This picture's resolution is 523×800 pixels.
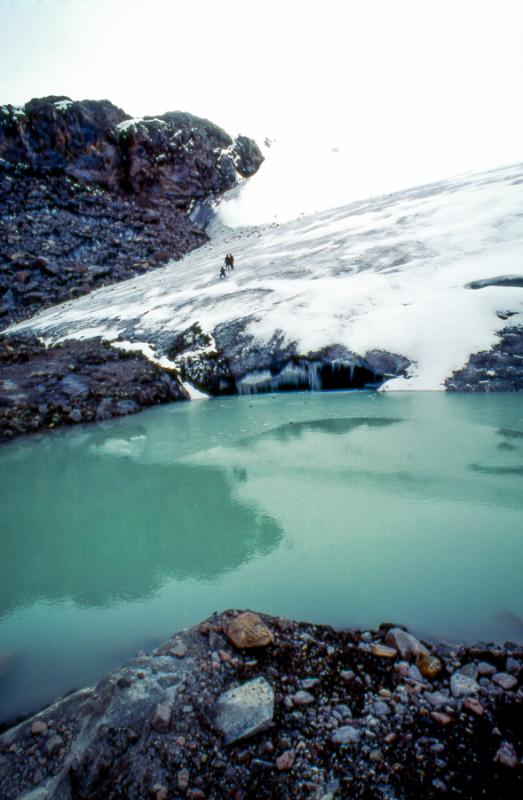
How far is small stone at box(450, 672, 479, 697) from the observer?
2266 millimetres

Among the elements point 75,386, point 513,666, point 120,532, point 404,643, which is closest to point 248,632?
point 404,643

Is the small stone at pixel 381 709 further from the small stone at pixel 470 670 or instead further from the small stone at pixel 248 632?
the small stone at pixel 248 632

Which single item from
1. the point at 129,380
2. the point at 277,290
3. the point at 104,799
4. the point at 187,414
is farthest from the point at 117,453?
the point at 277,290

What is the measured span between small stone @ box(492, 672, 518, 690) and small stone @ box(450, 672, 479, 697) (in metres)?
0.12

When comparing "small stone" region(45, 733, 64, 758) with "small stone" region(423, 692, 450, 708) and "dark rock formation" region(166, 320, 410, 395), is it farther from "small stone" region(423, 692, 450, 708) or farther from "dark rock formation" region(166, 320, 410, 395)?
"dark rock formation" region(166, 320, 410, 395)

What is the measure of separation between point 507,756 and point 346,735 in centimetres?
67

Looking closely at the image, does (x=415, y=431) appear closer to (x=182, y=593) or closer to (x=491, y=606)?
(x=491, y=606)

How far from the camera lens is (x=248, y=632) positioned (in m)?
2.72

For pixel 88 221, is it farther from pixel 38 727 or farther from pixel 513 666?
pixel 513 666

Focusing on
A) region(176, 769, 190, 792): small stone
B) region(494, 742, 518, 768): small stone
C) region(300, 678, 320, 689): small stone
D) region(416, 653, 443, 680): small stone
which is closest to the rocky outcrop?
region(300, 678, 320, 689): small stone

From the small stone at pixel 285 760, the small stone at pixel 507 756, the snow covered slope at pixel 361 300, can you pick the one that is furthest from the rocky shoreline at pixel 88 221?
the small stone at pixel 507 756

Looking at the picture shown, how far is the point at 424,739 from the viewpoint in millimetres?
2018

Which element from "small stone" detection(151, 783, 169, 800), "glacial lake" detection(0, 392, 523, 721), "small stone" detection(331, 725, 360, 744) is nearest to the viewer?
"small stone" detection(151, 783, 169, 800)

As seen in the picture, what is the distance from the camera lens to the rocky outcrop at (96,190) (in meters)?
26.3
